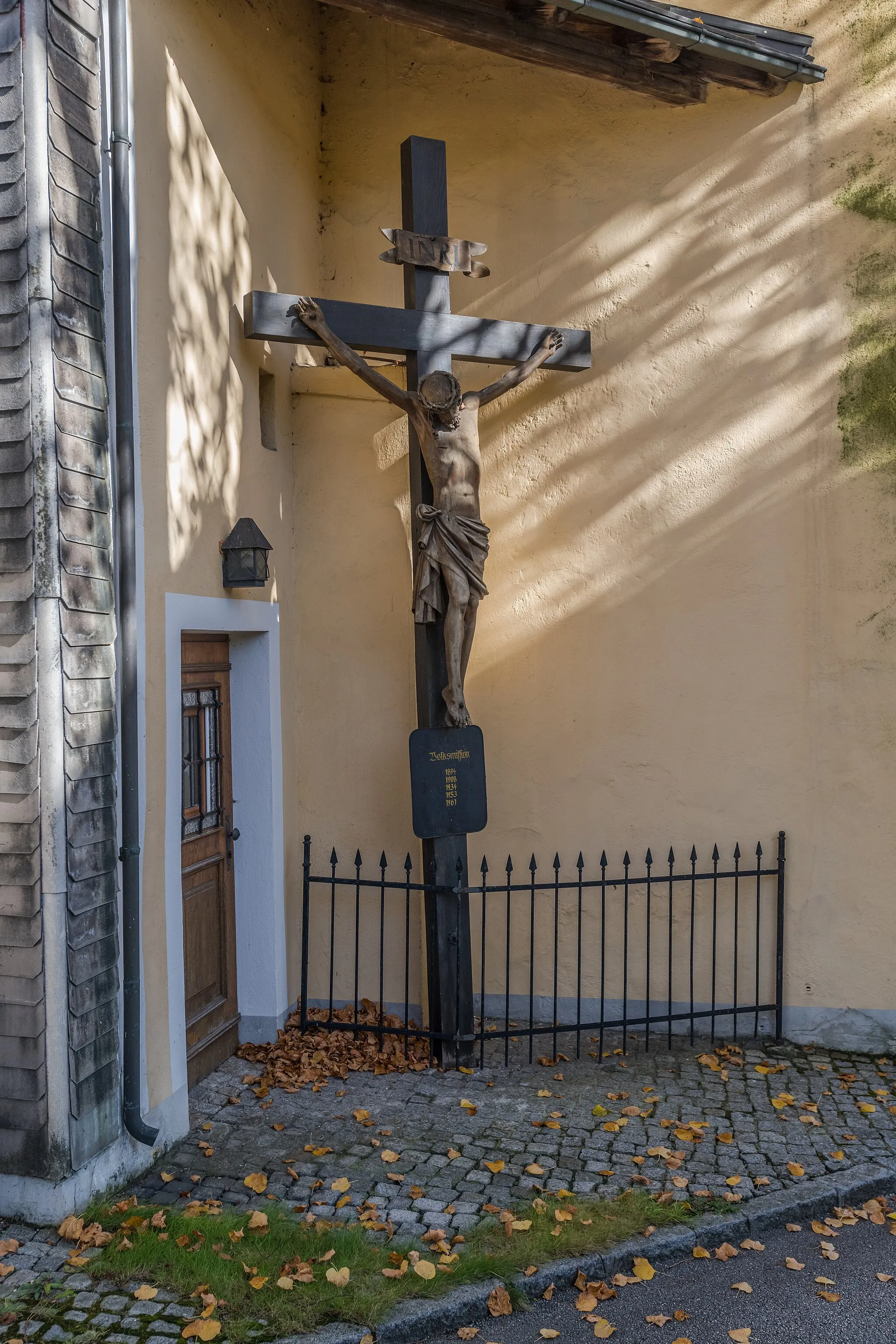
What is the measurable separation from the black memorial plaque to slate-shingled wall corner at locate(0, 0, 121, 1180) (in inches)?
73.1

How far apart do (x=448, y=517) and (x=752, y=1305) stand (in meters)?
3.56

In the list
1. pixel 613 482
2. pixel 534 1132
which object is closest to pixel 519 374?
pixel 613 482

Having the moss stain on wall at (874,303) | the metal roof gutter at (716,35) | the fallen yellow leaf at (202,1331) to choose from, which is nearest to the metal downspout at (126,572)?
the fallen yellow leaf at (202,1331)

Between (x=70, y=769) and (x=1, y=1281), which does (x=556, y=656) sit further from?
(x=1, y=1281)

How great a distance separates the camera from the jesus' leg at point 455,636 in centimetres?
531

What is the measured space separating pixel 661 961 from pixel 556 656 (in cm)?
184

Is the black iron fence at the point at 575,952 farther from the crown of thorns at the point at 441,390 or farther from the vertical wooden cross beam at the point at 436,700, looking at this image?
the crown of thorns at the point at 441,390

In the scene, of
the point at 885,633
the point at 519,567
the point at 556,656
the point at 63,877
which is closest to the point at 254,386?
the point at 519,567

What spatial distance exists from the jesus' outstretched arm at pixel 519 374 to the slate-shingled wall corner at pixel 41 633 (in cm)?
218

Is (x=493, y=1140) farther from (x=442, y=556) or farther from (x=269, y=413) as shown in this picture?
(x=269, y=413)

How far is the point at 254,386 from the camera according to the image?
5.63 m

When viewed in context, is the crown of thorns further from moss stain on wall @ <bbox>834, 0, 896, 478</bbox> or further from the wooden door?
moss stain on wall @ <bbox>834, 0, 896, 478</bbox>

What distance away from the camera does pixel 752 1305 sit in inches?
141

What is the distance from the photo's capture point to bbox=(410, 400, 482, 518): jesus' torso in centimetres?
529
